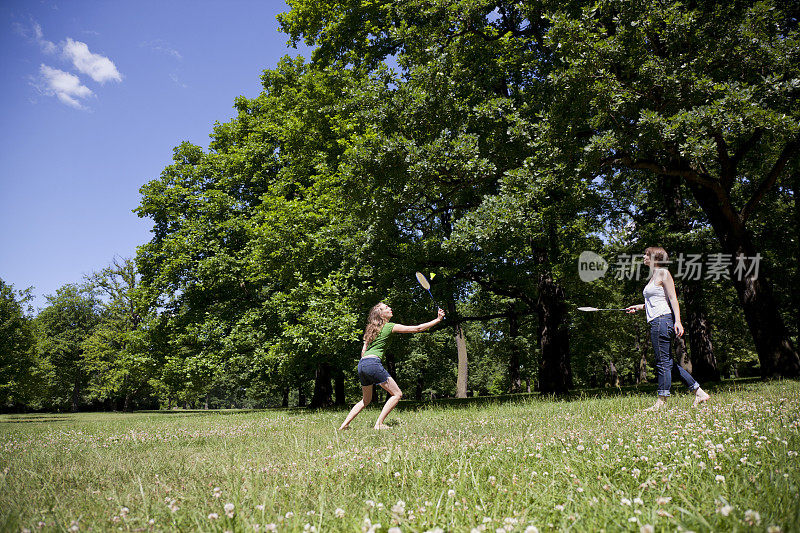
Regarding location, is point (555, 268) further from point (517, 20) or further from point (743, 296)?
point (517, 20)

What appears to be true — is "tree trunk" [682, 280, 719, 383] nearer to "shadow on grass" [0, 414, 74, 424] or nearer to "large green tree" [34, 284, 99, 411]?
"shadow on grass" [0, 414, 74, 424]

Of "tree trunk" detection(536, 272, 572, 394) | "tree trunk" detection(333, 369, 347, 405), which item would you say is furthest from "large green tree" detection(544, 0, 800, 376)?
"tree trunk" detection(333, 369, 347, 405)

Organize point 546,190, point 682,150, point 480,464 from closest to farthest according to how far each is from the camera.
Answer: point 480,464
point 682,150
point 546,190

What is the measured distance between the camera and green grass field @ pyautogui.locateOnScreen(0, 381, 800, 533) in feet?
8.13

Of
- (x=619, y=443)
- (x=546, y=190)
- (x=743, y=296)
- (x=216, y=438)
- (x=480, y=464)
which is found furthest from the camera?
(x=743, y=296)

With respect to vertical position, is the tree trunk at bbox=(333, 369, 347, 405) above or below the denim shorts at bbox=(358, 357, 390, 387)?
below

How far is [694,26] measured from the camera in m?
11.4

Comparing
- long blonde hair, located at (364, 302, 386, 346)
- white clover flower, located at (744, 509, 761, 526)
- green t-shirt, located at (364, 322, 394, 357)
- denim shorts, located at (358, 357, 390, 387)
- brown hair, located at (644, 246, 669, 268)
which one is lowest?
white clover flower, located at (744, 509, 761, 526)

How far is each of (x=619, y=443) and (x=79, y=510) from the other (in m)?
4.57

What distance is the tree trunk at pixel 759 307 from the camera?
13305 millimetres

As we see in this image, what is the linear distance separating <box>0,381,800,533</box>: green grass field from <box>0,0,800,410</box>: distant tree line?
7795 mm

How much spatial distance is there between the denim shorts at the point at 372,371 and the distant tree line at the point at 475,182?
227 inches

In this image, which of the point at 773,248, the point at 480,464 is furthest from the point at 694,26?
the point at 480,464

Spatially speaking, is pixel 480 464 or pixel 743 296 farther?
pixel 743 296
